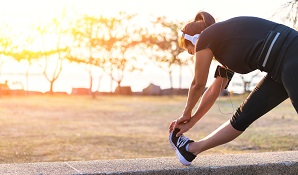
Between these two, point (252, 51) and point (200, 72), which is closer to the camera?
point (252, 51)

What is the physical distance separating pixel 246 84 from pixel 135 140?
933 inches

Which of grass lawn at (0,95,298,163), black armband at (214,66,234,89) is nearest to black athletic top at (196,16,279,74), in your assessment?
black armband at (214,66,234,89)

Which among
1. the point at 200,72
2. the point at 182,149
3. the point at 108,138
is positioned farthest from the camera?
the point at 108,138

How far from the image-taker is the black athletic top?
359cm

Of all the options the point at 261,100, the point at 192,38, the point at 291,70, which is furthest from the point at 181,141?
the point at 291,70

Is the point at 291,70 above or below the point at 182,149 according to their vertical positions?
above

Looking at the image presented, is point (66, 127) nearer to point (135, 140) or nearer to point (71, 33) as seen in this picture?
point (135, 140)

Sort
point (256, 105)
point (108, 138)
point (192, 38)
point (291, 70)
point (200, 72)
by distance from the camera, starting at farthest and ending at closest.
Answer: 1. point (108, 138)
2. point (256, 105)
3. point (192, 38)
4. point (200, 72)
5. point (291, 70)

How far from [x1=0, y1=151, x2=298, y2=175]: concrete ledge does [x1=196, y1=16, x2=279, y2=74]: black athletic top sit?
2.78 feet

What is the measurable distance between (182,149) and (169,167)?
0.69ft

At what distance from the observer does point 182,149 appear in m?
4.22

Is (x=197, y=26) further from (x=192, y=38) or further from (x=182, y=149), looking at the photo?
(x=182, y=149)

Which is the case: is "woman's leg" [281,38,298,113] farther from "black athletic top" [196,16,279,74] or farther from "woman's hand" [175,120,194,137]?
"woman's hand" [175,120,194,137]

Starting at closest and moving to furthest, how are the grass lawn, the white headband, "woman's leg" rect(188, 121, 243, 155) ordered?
the white headband < "woman's leg" rect(188, 121, 243, 155) < the grass lawn
